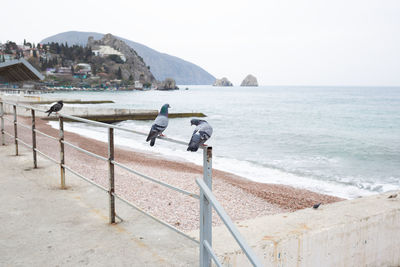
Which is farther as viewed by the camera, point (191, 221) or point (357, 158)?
point (357, 158)

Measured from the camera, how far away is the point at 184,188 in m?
9.59

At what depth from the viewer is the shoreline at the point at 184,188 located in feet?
23.5

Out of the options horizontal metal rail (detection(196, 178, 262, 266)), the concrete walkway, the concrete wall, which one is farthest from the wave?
horizontal metal rail (detection(196, 178, 262, 266))

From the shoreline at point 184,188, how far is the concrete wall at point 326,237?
2.77 metres

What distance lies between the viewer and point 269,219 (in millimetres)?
3742

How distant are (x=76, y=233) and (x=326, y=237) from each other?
2.61 metres

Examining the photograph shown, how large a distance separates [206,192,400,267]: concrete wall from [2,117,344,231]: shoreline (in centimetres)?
277

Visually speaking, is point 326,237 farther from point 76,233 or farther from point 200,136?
point 76,233

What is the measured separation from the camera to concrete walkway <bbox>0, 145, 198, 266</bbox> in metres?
2.77

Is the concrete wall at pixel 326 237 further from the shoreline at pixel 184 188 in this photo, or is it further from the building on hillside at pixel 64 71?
the building on hillside at pixel 64 71

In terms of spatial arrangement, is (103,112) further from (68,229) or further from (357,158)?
(68,229)

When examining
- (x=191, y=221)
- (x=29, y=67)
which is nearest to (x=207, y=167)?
(x=191, y=221)

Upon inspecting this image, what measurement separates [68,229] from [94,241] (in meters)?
0.46

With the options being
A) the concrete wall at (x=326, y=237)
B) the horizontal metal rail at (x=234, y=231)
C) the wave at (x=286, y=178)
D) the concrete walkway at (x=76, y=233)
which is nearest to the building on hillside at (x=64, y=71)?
the wave at (x=286, y=178)
